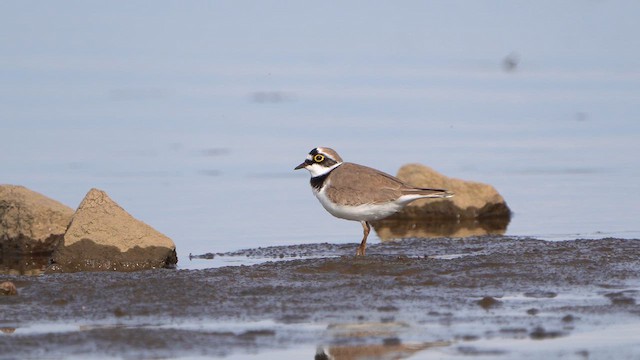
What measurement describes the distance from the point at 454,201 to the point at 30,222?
4286mm

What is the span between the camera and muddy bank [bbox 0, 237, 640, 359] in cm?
749

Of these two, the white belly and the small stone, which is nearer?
the small stone

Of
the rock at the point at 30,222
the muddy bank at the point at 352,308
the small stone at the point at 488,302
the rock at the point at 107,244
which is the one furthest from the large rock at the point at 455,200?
the small stone at the point at 488,302

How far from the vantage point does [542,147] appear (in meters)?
16.1

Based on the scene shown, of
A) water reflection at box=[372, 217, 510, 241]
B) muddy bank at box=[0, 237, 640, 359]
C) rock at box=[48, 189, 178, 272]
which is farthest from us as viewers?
water reflection at box=[372, 217, 510, 241]

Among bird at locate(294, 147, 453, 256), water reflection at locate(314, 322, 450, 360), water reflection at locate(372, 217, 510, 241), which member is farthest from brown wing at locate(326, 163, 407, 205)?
water reflection at locate(314, 322, 450, 360)

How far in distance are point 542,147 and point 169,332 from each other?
30.0 feet

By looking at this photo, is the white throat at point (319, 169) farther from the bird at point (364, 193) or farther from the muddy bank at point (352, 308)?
the muddy bank at point (352, 308)

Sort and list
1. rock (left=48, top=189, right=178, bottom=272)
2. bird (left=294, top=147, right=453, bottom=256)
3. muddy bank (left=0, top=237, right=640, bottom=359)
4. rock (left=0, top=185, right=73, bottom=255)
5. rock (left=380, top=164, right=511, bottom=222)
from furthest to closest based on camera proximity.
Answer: rock (left=380, top=164, right=511, bottom=222) < rock (left=0, top=185, right=73, bottom=255) < bird (left=294, top=147, right=453, bottom=256) < rock (left=48, top=189, right=178, bottom=272) < muddy bank (left=0, top=237, right=640, bottom=359)

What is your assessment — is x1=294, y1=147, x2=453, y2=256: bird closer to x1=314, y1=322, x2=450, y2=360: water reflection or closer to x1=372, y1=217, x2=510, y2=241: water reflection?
x1=372, y1=217, x2=510, y2=241: water reflection

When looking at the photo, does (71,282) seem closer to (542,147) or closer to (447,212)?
(447,212)

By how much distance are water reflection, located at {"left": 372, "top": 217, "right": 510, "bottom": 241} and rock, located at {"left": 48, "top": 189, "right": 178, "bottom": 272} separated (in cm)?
258

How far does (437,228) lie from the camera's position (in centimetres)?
1308

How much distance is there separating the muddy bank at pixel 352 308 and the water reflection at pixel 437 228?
1.93 meters
